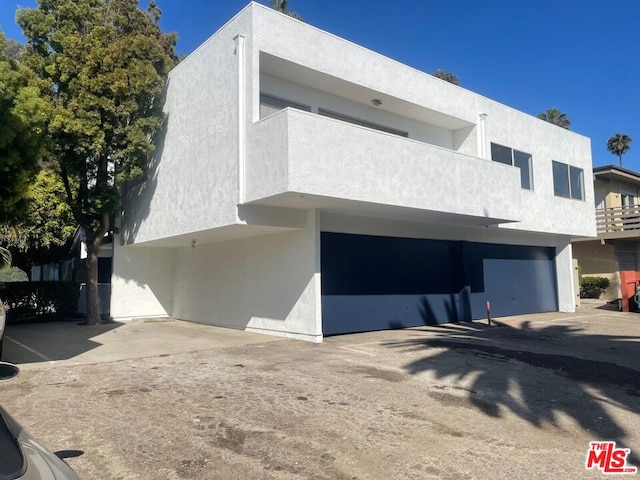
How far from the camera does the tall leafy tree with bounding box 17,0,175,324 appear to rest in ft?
43.0

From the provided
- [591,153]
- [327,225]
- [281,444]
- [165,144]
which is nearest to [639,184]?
[591,153]

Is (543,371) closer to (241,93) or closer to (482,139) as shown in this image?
(241,93)

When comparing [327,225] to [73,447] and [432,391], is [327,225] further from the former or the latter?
[73,447]

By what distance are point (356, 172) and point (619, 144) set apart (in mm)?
66336

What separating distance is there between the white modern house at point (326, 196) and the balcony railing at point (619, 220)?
764cm

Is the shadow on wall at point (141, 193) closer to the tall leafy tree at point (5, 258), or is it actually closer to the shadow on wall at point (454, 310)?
the tall leafy tree at point (5, 258)

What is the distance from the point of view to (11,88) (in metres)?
10.1

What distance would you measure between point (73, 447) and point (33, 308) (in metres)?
15.3

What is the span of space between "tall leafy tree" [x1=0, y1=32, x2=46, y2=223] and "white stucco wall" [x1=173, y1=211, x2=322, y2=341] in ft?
19.3

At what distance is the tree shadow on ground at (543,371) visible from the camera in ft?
19.6

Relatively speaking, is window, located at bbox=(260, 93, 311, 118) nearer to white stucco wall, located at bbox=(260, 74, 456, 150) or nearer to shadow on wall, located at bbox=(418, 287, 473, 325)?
white stucco wall, located at bbox=(260, 74, 456, 150)

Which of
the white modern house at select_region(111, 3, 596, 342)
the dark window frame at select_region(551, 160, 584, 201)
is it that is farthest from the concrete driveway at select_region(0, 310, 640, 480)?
the dark window frame at select_region(551, 160, 584, 201)

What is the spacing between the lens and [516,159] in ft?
55.8

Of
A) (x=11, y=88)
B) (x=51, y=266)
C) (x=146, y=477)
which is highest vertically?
(x=11, y=88)
